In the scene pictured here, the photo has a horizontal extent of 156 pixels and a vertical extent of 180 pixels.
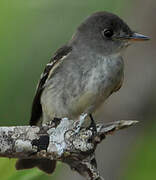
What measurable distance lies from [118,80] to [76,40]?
473 mm

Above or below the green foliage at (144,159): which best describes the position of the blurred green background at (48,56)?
above

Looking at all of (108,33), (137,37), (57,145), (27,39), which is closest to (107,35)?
(108,33)

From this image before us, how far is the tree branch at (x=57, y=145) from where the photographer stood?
330 centimetres

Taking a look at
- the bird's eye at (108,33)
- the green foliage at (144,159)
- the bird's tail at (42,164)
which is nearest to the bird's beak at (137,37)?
the bird's eye at (108,33)

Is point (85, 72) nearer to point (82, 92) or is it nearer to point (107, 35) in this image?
point (82, 92)

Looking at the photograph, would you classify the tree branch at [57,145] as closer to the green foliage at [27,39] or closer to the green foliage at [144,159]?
the green foliage at [144,159]

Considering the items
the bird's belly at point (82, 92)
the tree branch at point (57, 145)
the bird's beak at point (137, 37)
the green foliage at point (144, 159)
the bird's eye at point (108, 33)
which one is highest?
the bird's eye at point (108, 33)

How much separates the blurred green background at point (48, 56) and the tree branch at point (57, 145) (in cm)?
91

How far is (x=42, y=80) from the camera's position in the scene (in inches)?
183

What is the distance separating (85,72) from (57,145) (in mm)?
1027

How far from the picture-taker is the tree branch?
130 inches

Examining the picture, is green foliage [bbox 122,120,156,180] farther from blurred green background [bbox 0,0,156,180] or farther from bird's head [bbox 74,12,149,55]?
bird's head [bbox 74,12,149,55]

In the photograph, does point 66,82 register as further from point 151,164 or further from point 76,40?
point 151,164

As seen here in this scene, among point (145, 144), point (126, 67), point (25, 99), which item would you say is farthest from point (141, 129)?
point (25, 99)
